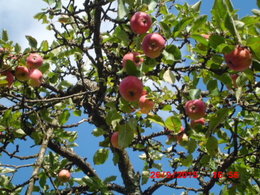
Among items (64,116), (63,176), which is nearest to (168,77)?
(64,116)

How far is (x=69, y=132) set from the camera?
153 inches

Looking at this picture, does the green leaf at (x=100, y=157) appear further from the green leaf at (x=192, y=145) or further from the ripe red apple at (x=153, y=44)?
the ripe red apple at (x=153, y=44)

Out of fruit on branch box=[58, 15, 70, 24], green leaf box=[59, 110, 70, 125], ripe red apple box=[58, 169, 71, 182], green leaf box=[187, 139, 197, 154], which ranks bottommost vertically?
green leaf box=[187, 139, 197, 154]

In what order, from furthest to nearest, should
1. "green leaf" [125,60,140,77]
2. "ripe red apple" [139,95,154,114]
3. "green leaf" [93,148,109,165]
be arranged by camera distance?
"green leaf" [93,148,109,165] → "ripe red apple" [139,95,154,114] → "green leaf" [125,60,140,77]

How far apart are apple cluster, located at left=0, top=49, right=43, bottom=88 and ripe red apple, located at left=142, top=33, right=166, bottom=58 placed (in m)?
1.33

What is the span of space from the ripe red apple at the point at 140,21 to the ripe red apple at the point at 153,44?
3.7 inches

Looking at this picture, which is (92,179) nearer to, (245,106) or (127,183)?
(127,183)

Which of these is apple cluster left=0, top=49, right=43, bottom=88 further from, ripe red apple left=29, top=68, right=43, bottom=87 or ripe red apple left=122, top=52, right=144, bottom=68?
ripe red apple left=122, top=52, right=144, bottom=68

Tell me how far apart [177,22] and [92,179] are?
7.76 feet

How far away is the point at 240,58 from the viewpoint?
210cm

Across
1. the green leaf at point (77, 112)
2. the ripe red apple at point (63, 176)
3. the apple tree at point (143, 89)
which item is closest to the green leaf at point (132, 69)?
the apple tree at point (143, 89)

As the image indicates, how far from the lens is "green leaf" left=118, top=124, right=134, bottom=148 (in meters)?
2.62

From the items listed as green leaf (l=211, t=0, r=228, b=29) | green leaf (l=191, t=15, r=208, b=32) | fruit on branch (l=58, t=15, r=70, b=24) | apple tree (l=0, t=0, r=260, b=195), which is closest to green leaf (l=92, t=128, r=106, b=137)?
apple tree (l=0, t=0, r=260, b=195)

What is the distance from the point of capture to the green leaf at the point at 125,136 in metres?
2.62
